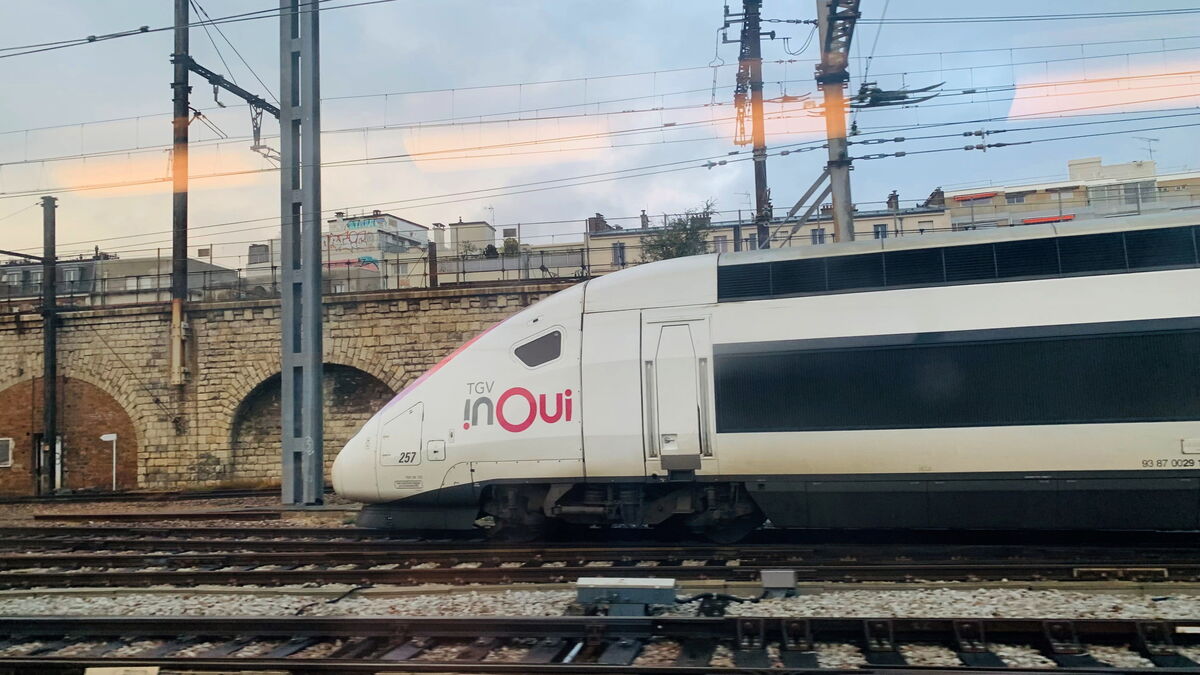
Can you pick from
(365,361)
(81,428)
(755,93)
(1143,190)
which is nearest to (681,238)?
(755,93)

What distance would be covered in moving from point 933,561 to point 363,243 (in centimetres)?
3629

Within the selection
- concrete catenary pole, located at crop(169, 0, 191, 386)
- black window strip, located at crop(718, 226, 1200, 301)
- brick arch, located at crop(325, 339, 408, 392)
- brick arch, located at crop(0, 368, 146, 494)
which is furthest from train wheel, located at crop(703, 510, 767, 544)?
brick arch, located at crop(0, 368, 146, 494)

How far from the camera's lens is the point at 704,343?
802 centimetres

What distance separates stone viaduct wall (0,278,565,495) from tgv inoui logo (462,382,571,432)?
9.60 m

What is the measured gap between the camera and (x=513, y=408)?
834cm

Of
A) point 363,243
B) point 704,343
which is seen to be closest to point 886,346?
point 704,343

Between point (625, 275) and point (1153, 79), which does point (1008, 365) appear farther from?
point (1153, 79)

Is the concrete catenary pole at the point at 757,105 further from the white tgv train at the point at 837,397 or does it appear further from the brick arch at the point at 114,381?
the brick arch at the point at 114,381

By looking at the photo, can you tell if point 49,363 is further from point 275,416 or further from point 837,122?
point 837,122

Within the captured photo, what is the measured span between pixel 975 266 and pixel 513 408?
4792 mm

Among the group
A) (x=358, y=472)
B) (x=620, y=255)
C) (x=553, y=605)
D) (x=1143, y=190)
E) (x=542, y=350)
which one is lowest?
(x=553, y=605)

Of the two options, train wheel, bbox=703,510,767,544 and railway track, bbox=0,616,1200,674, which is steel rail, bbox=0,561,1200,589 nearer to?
train wheel, bbox=703,510,767,544

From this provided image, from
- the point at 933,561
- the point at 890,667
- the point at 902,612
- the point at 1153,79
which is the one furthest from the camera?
the point at 1153,79

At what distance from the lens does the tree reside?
21.9m
